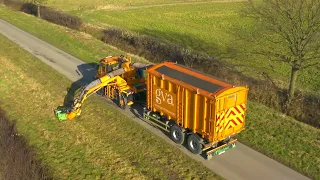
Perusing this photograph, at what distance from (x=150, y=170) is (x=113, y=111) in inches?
215

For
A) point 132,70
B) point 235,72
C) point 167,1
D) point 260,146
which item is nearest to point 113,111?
point 132,70

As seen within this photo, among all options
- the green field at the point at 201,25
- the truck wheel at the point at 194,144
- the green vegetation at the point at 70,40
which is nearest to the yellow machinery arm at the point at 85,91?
the truck wheel at the point at 194,144

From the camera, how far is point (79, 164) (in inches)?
508

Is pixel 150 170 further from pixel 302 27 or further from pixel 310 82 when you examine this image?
pixel 310 82

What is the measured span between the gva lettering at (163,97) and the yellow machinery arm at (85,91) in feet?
11.0

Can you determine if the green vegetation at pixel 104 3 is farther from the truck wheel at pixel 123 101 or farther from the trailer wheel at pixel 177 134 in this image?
the trailer wheel at pixel 177 134

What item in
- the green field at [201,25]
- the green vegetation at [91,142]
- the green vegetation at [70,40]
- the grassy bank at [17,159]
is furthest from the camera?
the green vegetation at [70,40]

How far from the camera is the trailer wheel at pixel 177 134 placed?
1367 cm

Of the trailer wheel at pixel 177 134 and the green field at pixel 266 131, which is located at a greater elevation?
the trailer wheel at pixel 177 134

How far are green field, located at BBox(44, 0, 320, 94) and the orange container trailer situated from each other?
31.6ft

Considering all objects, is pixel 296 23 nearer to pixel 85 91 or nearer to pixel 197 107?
pixel 197 107

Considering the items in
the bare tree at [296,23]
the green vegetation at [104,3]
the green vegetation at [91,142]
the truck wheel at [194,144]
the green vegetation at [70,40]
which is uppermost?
the bare tree at [296,23]

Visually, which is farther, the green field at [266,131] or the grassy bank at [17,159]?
the green field at [266,131]

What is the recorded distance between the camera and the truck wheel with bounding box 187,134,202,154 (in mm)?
12953
